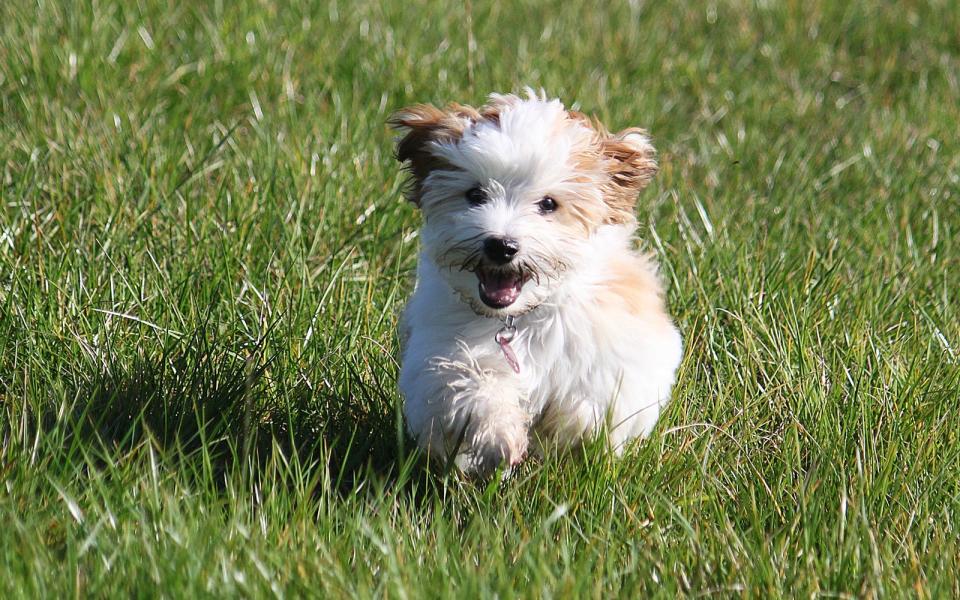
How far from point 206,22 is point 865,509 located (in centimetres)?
466

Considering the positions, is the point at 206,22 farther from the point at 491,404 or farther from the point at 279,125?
the point at 491,404

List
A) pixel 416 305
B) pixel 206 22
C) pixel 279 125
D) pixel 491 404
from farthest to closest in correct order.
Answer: pixel 206 22, pixel 279 125, pixel 416 305, pixel 491 404

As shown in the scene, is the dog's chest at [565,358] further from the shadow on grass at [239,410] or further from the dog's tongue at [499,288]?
the shadow on grass at [239,410]

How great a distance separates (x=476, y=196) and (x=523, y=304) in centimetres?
33

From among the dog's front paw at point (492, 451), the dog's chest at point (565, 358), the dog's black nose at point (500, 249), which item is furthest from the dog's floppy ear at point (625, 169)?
the dog's front paw at point (492, 451)

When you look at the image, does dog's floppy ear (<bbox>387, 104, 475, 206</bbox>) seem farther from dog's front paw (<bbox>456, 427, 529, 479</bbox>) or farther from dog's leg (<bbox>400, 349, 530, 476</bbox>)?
dog's front paw (<bbox>456, 427, 529, 479</bbox>)

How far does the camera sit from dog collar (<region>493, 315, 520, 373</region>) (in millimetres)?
3564

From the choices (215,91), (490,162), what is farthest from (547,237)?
(215,91)

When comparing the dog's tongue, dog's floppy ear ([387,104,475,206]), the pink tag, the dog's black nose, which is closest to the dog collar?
the pink tag

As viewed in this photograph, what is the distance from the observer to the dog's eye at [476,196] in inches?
140

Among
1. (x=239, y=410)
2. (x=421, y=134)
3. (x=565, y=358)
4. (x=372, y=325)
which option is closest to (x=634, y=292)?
(x=565, y=358)

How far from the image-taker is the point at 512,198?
11.5 ft

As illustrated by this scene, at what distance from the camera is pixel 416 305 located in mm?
3736

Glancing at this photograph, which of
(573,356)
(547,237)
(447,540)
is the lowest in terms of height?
(447,540)
